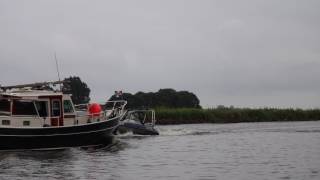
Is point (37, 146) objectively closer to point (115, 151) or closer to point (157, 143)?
point (115, 151)

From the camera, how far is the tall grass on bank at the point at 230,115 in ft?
252

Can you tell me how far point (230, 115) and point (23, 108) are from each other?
46176 mm

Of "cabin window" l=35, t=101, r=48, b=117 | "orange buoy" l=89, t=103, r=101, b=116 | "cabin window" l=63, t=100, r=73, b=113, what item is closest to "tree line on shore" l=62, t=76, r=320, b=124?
"orange buoy" l=89, t=103, r=101, b=116

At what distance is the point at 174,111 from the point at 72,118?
3792 centimetres

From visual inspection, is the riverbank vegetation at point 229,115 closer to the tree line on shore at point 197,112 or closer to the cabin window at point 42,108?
the tree line on shore at point 197,112

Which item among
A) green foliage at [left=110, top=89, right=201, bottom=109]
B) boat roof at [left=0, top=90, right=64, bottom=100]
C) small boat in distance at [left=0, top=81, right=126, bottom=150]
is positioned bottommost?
small boat in distance at [left=0, top=81, right=126, bottom=150]

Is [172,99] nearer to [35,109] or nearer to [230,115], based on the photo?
[230,115]

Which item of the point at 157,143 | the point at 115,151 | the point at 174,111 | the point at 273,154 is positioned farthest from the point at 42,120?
the point at 174,111

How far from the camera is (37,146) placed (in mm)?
37312

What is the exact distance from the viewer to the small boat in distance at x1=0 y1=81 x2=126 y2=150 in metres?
36.7

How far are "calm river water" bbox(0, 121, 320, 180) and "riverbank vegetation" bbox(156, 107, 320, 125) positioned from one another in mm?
29914

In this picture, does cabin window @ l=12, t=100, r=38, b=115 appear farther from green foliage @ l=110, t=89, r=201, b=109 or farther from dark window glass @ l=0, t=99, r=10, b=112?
green foliage @ l=110, t=89, r=201, b=109

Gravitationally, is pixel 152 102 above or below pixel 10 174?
above

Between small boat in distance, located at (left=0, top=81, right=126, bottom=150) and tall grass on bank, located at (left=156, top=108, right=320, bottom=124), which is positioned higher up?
tall grass on bank, located at (left=156, top=108, right=320, bottom=124)
